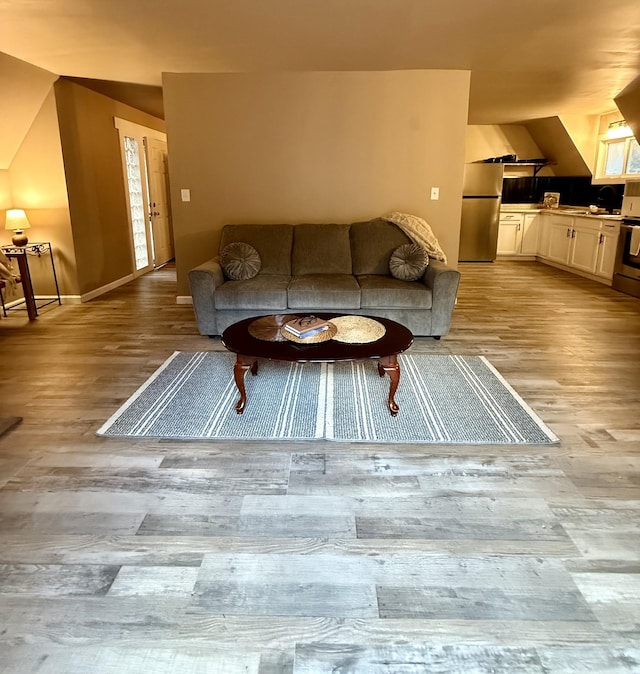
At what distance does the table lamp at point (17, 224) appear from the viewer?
16.0 ft

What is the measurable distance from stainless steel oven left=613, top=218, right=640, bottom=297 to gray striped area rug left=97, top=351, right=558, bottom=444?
3.25 metres

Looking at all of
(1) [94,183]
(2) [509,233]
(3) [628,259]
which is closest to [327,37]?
(1) [94,183]

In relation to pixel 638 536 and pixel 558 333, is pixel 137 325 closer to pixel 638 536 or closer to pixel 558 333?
pixel 558 333

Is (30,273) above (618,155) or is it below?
below

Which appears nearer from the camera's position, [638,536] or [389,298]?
[638,536]

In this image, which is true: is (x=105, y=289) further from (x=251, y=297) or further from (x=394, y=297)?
(x=394, y=297)

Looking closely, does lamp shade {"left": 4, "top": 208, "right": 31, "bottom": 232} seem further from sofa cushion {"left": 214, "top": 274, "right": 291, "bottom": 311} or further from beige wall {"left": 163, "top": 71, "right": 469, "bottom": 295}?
sofa cushion {"left": 214, "top": 274, "right": 291, "bottom": 311}

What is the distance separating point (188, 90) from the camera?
15.7 ft

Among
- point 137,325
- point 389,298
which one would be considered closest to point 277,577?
point 389,298

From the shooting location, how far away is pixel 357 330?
2967mm

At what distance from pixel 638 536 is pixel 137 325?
4.03m

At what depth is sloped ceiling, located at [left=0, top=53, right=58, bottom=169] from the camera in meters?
4.26

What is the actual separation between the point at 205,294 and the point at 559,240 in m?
5.92

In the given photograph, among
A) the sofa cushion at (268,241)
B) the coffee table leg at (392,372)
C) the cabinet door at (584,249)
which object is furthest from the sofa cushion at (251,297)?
the cabinet door at (584,249)
